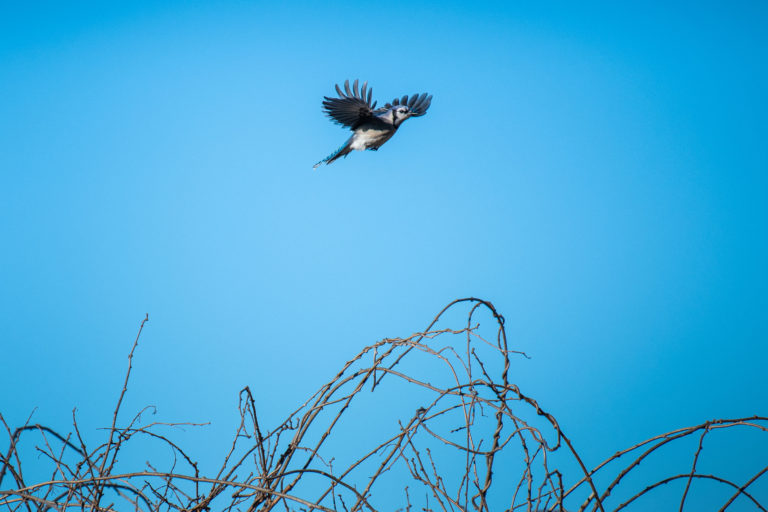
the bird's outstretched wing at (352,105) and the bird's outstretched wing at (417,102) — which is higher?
the bird's outstretched wing at (417,102)

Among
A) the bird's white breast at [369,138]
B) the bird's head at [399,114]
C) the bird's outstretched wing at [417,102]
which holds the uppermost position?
the bird's outstretched wing at [417,102]

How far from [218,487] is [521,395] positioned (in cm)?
33

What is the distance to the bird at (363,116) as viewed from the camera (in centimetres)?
172

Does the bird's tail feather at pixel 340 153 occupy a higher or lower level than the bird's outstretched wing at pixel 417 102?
lower

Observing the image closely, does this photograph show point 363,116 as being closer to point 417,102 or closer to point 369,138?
point 369,138

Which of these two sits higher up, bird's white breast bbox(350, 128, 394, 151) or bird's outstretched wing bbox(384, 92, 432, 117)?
bird's outstretched wing bbox(384, 92, 432, 117)

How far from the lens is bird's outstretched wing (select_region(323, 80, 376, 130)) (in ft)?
5.61

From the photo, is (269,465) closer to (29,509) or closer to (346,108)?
(29,509)

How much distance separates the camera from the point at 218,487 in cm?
66

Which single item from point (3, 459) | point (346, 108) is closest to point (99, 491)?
point (3, 459)

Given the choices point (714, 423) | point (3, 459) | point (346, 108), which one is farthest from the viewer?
point (346, 108)

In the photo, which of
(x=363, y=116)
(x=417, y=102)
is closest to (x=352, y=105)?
(x=363, y=116)

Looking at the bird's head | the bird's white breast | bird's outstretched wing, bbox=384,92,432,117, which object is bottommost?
the bird's white breast

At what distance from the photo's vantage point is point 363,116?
5.72ft
